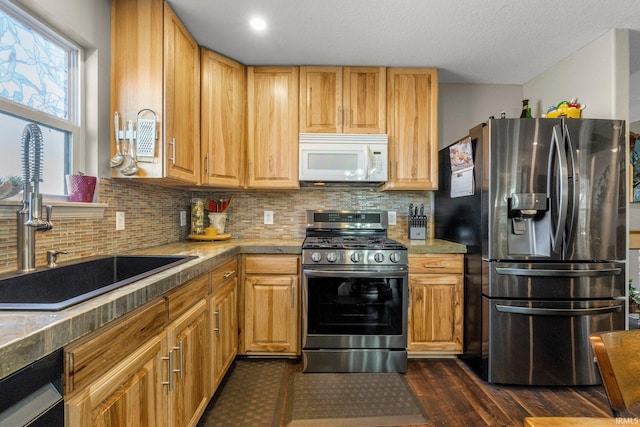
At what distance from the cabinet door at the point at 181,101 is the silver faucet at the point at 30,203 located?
2.16ft

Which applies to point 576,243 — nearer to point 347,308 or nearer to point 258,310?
point 347,308

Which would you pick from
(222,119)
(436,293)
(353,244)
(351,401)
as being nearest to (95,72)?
(222,119)

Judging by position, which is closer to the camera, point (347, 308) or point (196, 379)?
point (196, 379)

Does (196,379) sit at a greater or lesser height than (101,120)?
lesser

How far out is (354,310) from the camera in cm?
222

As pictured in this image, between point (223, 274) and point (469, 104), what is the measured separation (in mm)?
2636

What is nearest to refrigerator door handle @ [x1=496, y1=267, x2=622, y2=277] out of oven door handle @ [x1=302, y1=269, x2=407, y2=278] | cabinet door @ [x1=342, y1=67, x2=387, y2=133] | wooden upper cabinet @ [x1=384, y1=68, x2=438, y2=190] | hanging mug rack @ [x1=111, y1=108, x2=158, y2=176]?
oven door handle @ [x1=302, y1=269, x2=407, y2=278]

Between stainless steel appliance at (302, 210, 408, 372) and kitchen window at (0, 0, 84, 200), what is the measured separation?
1.43 m

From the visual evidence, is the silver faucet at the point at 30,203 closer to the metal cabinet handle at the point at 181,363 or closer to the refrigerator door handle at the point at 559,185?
the metal cabinet handle at the point at 181,363

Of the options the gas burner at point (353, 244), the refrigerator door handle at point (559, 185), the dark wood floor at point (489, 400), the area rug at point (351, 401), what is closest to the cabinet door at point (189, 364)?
the area rug at point (351, 401)

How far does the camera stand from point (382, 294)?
2227mm

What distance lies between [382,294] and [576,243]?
1258 mm

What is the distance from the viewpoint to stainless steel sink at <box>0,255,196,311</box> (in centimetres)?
91

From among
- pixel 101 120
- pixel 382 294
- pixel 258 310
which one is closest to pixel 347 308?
pixel 382 294
